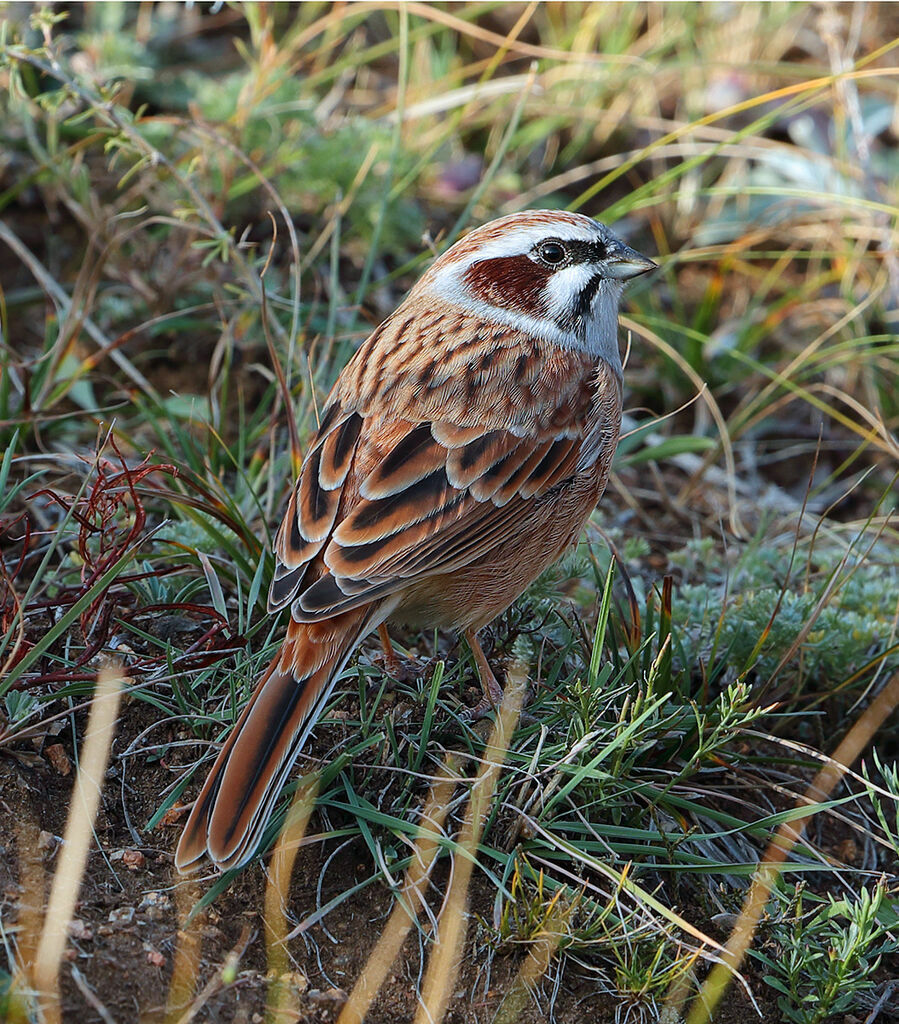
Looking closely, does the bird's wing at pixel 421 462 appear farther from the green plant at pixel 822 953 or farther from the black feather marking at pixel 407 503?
the green plant at pixel 822 953

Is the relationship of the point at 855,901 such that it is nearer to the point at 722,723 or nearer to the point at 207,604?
the point at 722,723

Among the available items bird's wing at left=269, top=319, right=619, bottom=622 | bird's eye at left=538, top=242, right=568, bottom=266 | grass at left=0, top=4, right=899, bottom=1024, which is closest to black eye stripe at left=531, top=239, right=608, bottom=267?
bird's eye at left=538, top=242, right=568, bottom=266

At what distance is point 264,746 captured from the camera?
2801 millimetres

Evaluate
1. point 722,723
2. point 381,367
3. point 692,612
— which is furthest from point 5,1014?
point 692,612

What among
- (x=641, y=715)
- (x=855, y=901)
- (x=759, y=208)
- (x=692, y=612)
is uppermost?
(x=759, y=208)

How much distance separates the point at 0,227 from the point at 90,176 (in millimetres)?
546

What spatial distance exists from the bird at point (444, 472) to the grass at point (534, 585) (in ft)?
0.73

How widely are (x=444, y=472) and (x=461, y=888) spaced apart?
3.63 feet

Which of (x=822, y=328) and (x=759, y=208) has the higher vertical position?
(x=759, y=208)

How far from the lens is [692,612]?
384cm

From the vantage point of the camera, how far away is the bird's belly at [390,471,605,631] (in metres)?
3.34

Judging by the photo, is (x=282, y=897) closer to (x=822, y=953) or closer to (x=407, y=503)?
(x=407, y=503)

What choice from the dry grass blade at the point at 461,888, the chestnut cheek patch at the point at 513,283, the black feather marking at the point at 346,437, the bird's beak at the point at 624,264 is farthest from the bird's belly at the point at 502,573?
the bird's beak at the point at 624,264

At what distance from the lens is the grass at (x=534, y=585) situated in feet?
9.44
